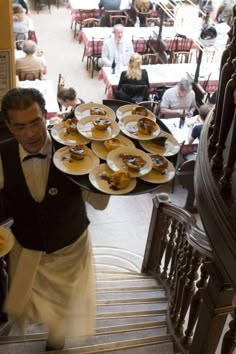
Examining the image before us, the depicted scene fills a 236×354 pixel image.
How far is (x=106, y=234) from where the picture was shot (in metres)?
5.73

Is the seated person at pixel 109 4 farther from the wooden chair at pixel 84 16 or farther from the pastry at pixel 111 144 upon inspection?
the pastry at pixel 111 144

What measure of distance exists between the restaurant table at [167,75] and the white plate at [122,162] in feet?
15.8

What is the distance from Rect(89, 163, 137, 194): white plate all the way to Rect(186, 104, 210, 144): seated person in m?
3.50

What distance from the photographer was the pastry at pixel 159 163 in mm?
2600

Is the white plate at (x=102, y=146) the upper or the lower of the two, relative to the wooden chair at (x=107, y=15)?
upper

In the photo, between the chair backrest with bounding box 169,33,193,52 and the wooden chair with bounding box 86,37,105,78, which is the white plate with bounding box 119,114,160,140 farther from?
the chair backrest with bounding box 169,33,193,52

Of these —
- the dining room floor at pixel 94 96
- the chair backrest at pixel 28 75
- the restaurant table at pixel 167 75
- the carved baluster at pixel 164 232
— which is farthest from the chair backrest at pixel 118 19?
the carved baluster at pixel 164 232

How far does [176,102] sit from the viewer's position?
6.96 m

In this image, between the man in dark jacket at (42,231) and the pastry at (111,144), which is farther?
the pastry at (111,144)

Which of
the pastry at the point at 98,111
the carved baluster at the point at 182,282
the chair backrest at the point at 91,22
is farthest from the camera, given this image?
the chair backrest at the point at 91,22

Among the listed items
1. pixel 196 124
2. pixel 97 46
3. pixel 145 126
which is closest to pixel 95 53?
pixel 97 46

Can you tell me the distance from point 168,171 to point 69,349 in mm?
1405

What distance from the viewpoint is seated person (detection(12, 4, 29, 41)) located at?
26.7ft

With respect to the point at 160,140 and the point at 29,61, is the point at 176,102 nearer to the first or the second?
the point at 29,61
